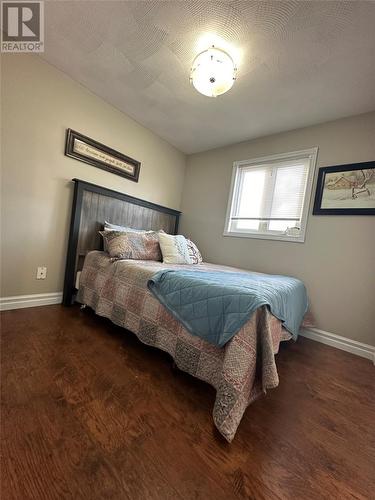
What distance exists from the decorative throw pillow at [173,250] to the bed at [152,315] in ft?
1.01

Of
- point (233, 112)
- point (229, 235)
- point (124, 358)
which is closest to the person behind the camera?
point (124, 358)

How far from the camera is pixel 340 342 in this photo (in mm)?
2156

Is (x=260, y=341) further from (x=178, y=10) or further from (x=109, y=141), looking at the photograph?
(x=109, y=141)

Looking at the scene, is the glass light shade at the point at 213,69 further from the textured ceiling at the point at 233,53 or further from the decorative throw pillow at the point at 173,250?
the decorative throw pillow at the point at 173,250

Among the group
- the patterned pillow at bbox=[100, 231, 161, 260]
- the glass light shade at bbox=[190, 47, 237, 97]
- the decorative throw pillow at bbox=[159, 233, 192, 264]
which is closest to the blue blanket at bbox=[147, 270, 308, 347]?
the patterned pillow at bbox=[100, 231, 161, 260]

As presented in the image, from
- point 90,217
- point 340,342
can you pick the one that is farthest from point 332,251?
point 90,217

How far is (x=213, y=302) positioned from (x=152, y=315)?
0.53 m

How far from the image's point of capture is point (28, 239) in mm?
2061

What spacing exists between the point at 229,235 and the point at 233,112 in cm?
147

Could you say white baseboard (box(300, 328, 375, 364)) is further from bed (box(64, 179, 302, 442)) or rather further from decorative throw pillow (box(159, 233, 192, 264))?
decorative throw pillow (box(159, 233, 192, 264))

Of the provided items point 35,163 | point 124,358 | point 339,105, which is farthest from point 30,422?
point 339,105

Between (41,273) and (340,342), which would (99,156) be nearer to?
(41,273)

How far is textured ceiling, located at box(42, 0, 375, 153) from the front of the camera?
1384mm

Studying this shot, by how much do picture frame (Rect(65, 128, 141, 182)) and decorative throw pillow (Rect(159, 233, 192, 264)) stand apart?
1031 mm
